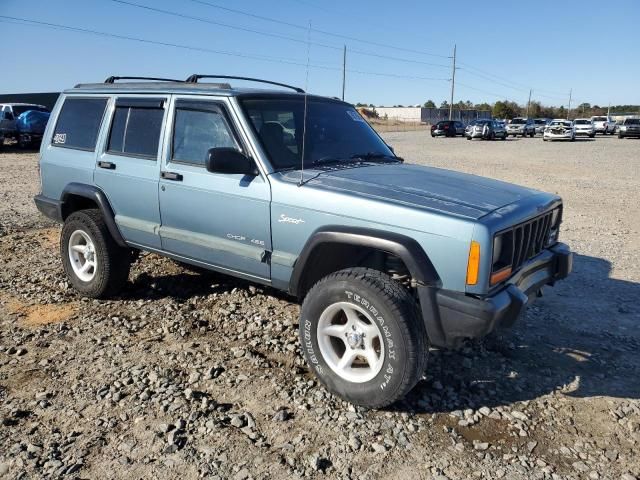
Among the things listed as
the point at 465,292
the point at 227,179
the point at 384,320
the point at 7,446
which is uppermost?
the point at 227,179

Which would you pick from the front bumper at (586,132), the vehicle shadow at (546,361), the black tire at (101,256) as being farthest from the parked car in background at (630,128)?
the black tire at (101,256)

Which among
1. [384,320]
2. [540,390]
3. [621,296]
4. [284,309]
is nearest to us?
[384,320]

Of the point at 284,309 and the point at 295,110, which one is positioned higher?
the point at 295,110

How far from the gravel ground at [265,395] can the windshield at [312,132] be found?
149 centimetres

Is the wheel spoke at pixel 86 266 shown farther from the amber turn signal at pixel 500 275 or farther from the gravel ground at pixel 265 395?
the amber turn signal at pixel 500 275

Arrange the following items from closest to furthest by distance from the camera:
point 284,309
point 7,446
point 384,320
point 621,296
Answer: point 7,446
point 384,320
point 284,309
point 621,296

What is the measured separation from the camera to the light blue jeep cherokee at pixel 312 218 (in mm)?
3088

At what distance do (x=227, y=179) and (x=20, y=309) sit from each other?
258 centimetres

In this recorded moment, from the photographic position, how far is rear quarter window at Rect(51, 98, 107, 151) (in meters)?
5.06

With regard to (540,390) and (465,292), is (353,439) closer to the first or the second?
(465,292)

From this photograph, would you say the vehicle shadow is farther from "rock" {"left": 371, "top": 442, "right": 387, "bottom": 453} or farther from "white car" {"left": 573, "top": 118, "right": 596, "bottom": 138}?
"white car" {"left": 573, "top": 118, "right": 596, "bottom": 138}

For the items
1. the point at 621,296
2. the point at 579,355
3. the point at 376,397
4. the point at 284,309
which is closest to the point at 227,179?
the point at 284,309

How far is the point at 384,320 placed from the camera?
10.3 feet

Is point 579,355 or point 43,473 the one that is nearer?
point 43,473
